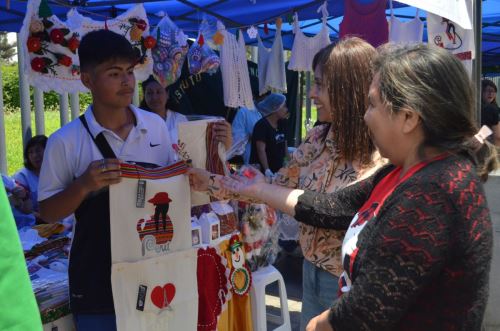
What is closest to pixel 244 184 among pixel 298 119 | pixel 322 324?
pixel 322 324

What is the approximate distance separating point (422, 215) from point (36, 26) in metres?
3.26

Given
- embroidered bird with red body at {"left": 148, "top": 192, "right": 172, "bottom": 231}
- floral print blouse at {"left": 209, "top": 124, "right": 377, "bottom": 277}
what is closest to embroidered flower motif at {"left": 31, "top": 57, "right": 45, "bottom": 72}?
embroidered bird with red body at {"left": 148, "top": 192, "right": 172, "bottom": 231}

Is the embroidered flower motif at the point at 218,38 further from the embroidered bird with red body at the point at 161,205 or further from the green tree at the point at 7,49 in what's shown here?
the green tree at the point at 7,49

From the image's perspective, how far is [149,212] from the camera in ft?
6.59

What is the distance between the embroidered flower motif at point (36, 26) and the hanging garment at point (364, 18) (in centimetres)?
240

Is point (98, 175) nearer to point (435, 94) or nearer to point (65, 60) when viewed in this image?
point (435, 94)

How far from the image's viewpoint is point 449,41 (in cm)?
278

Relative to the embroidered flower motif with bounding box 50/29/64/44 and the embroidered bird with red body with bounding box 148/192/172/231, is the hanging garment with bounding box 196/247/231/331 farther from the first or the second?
the embroidered flower motif with bounding box 50/29/64/44

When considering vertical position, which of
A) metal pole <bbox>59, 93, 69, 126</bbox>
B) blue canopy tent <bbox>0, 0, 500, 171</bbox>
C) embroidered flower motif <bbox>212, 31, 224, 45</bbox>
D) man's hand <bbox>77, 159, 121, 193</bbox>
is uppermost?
blue canopy tent <bbox>0, 0, 500, 171</bbox>

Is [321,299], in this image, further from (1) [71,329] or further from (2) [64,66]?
(2) [64,66]

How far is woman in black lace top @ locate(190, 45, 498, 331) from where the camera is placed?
1028mm

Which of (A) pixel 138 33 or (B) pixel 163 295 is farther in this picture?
(A) pixel 138 33

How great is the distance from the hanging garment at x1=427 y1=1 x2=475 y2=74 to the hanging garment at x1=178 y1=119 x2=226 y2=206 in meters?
1.30

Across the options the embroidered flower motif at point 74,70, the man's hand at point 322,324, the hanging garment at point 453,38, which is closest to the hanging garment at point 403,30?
the hanging garment at point 453,38
